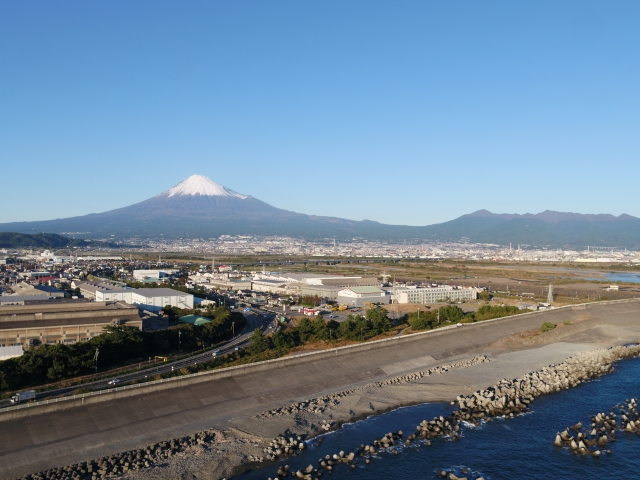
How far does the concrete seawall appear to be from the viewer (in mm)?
10883

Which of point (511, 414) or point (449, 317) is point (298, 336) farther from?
point (511, 414)

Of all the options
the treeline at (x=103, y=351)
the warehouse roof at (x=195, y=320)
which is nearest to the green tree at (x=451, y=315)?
the treeline at (x=103, y=351)

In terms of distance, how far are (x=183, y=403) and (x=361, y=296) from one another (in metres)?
22.1

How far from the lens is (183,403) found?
43.2ft

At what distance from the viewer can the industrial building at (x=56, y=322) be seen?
19.6m

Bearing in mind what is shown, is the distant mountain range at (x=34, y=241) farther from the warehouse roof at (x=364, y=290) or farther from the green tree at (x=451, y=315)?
the green tree at (x=451, y=315)

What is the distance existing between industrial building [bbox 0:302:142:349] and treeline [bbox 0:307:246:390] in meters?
1.28

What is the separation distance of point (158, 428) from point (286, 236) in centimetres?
17914

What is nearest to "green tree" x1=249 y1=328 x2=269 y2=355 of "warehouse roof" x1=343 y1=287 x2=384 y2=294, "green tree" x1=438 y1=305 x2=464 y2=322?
"green tree" x1=438 y1=305 x2=464 y2=322

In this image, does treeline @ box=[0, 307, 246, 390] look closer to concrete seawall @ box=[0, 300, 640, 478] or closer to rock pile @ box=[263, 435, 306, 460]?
concrete seawall @ box=[0, 300, 640, 478]

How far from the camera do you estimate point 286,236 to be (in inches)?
7515

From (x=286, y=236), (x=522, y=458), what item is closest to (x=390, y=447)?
(x=522, y=458)

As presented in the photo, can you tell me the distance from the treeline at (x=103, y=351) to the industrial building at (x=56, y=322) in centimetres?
128

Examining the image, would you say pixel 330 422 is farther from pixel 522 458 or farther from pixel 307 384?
pixel 522 458
